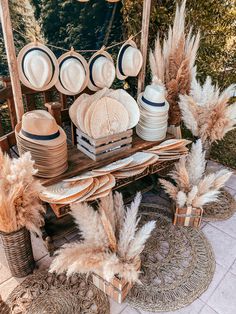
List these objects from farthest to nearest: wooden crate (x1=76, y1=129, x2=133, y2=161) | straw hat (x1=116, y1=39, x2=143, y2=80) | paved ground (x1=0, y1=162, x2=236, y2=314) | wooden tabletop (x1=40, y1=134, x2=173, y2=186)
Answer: straw hat (x1=116, y1=39, x2=143, y2=80) → wooden crate (x1=76, y1=129, x2=133, y2=161) → wooden tabletop (x1=40, y1=134, x2=173, y2=186) → paved ground (x1=0, y1=162, x2=236, y2=314)

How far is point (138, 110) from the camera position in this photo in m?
2.03

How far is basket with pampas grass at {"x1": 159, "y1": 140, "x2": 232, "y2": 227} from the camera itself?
199 centimetres

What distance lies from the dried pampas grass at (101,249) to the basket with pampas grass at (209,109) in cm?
108

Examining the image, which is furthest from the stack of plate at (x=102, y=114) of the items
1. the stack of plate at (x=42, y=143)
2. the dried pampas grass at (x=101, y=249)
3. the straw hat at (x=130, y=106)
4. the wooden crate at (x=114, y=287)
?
the wooden crate at (x=114, y=287)

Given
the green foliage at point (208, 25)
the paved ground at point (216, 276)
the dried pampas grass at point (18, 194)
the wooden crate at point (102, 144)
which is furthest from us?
the green foliage at point (208, 25)

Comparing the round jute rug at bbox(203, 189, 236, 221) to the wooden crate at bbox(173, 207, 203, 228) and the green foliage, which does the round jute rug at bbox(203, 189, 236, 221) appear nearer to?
→ the wooden crate at bbox(173, 207, 203, 228)

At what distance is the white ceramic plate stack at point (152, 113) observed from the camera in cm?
209

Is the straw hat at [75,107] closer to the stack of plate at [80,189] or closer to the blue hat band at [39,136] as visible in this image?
the blue hat band at [39,136]

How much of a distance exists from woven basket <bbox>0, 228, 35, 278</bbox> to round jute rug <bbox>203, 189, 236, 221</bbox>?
1.46 metres

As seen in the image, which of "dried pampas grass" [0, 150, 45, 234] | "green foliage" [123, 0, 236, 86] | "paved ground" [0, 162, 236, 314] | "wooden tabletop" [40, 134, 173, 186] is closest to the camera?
"dried pampas grass" [0, 150, 45, 234]

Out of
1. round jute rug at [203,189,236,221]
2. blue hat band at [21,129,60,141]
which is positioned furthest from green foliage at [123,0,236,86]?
blue hat band at [21,129,60,141]

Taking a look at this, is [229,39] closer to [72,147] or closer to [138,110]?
[138,110]

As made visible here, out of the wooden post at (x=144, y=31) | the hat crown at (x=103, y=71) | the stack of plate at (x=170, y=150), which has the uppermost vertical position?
the wooden post at (x=144, y=31)

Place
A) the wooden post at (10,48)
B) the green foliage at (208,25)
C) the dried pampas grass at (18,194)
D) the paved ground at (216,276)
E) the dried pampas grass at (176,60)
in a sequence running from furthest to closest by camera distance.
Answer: the green foliage at (208,25) → the dried pampas grass at (176,60) → the paved ground at (216,276) → the wooden post at (10,48) → the dried pampas grass at (18,194)
